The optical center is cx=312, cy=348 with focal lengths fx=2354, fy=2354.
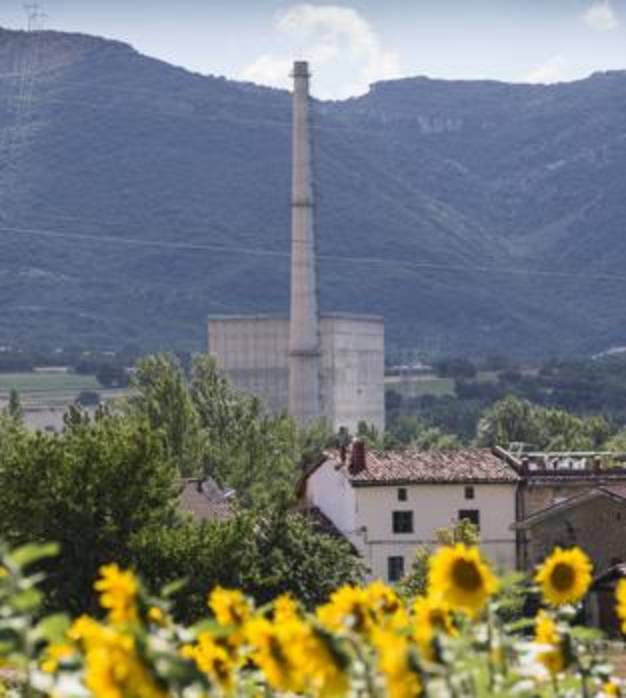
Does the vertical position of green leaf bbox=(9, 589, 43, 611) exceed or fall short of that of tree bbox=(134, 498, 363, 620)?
it exceeds it

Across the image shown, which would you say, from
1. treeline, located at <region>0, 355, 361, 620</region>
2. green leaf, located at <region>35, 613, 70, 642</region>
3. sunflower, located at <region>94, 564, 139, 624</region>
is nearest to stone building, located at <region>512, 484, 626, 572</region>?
treeline, located at <region>0, 355, 361, 620</region>

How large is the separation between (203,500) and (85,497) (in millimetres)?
39120

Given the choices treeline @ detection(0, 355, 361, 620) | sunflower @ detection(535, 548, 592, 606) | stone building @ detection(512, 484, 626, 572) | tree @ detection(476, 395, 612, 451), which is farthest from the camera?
tree @ detection(476, 395, 612, 451)

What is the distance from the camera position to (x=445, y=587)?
8.04 m

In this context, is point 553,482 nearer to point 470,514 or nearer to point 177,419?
point 470,514

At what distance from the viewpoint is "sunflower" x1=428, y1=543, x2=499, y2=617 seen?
315 inches

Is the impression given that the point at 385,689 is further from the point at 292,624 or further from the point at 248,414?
the point at 248,414

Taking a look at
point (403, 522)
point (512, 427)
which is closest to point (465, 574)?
point (403, 522)

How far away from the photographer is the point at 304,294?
191500 millimetres

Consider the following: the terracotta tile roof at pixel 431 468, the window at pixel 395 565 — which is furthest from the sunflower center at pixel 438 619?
the window at pixel 395 565

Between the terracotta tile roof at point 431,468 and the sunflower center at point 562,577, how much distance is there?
76.1m

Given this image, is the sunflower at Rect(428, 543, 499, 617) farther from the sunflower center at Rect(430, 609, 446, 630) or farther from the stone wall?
the stone wall

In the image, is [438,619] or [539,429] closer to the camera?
[438,619]

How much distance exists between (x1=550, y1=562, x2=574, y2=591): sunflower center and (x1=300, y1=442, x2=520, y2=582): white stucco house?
7557 centimetres
